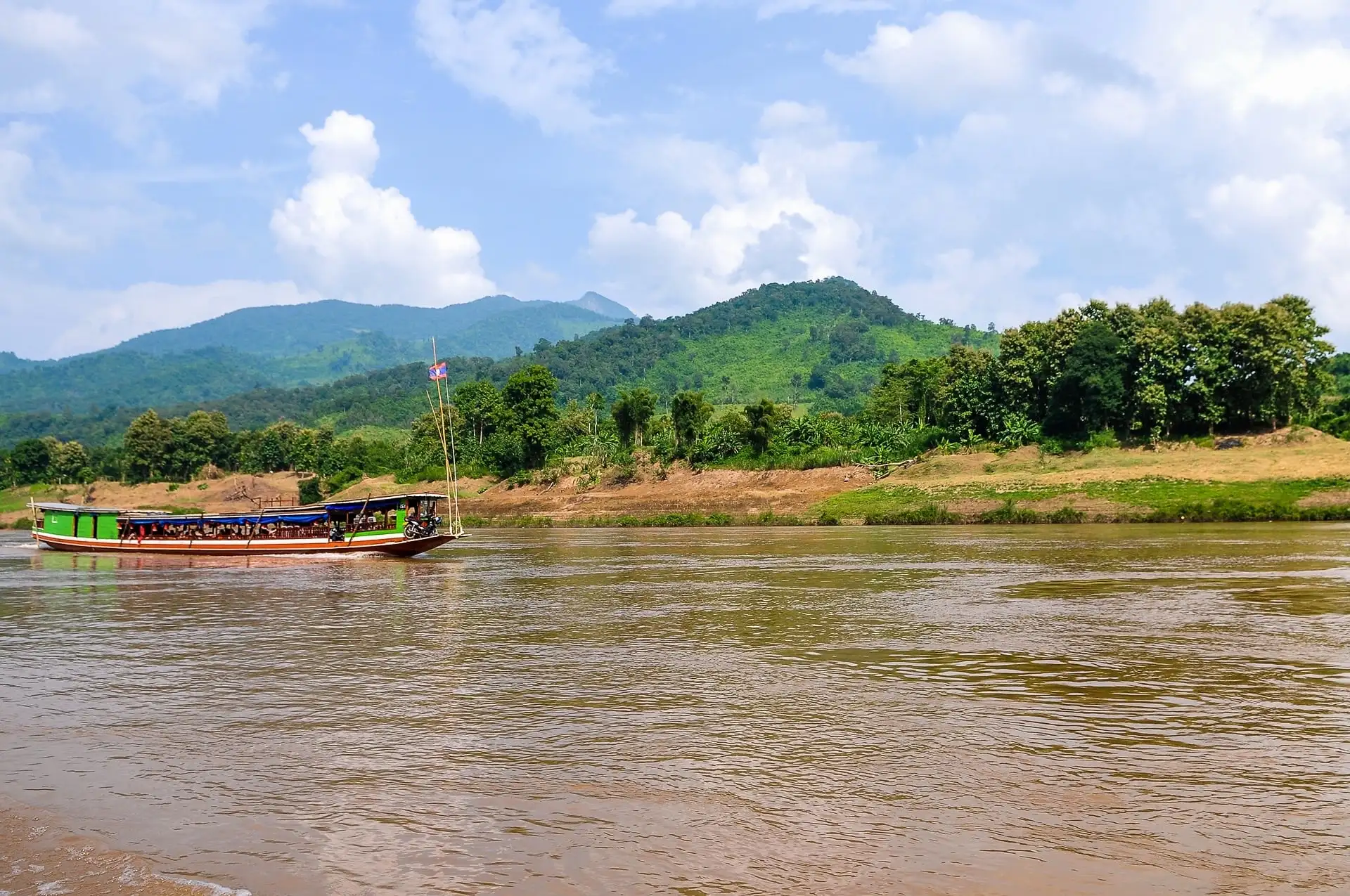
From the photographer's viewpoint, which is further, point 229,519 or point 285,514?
point 229,519

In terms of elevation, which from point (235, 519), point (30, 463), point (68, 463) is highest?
point (30, 463)

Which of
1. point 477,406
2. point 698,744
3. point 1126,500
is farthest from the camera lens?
point 477,406

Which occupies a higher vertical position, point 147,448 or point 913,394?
point 913,394

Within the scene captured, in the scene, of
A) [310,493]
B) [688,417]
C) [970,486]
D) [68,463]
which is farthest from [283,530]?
[68,463]

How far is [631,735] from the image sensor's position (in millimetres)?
14039

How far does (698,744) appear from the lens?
13.5 metres

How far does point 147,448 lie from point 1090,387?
3849 inches

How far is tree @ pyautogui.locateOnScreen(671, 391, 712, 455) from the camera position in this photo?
276 feet

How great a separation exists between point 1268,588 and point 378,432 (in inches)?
6482

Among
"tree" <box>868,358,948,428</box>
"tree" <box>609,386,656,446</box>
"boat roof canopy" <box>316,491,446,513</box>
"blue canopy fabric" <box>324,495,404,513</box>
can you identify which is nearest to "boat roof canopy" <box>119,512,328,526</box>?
"blue canopy fabric" <box>324,495,404,513</box>

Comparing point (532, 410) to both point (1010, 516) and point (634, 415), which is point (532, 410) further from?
point (1010, 516)

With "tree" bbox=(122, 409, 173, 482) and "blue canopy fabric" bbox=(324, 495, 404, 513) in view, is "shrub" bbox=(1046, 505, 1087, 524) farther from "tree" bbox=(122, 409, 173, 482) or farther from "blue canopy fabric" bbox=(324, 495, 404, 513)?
"tree" bbox=(122, 409, 173, 482)

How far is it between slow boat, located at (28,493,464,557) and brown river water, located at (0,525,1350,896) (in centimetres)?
1772

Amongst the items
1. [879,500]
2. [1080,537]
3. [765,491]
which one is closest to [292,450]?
[765,491]
